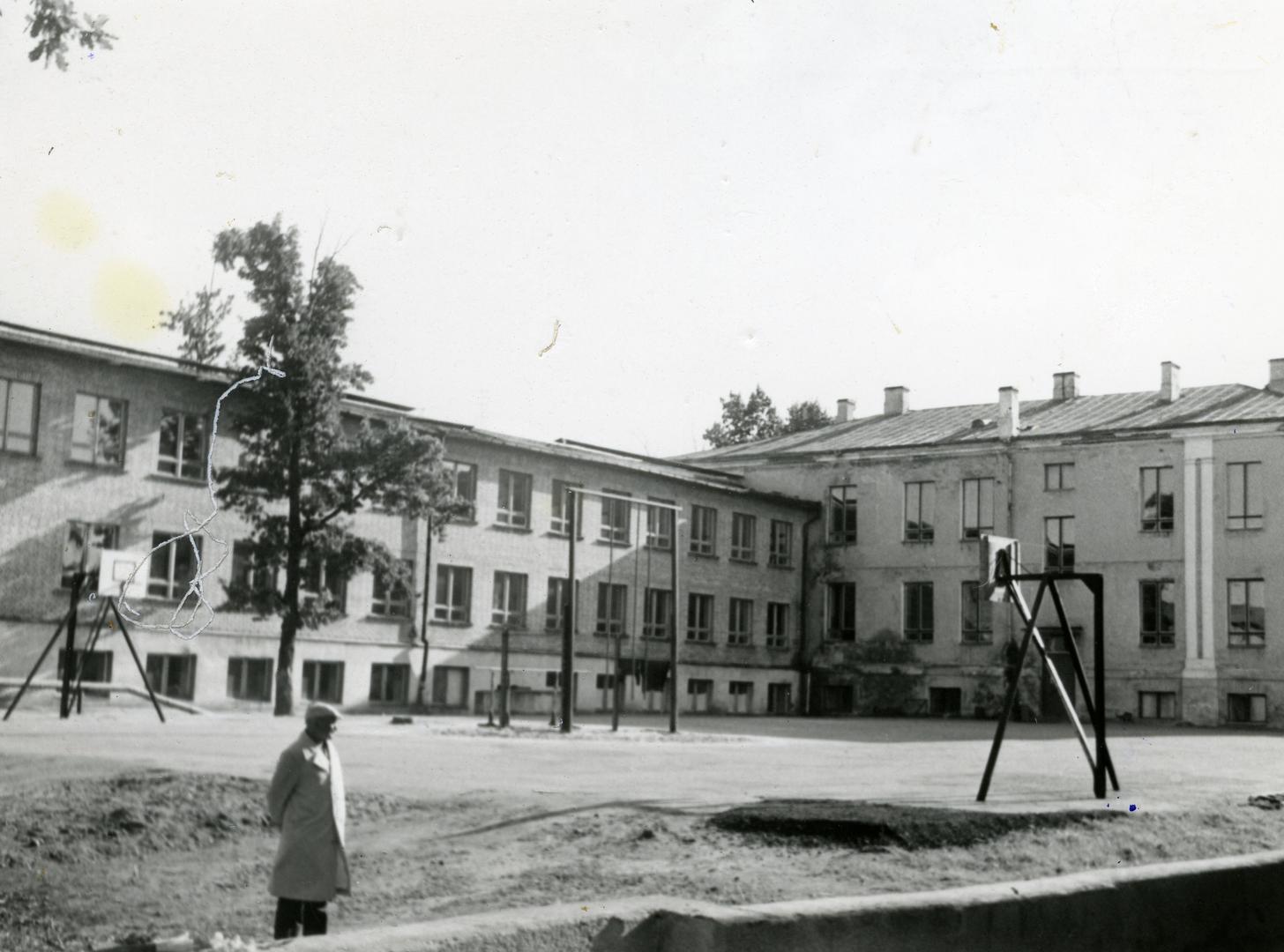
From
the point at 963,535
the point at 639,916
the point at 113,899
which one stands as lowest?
the point at 113,899

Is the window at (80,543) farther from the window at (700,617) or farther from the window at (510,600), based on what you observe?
the window at (700,617)

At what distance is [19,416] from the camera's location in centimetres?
3033

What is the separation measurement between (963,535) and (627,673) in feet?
42.9

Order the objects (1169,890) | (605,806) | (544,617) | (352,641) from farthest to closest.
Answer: (544,617) → (352,641) → (605,806) → (1169,890)

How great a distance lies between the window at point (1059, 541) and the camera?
48031mm

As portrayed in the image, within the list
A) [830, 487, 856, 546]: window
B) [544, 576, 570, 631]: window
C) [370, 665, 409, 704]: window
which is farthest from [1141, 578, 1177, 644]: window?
[370, 665, 409, 704]: window

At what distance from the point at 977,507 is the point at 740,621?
9.13 meters

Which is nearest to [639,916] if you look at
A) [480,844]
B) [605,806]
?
[480,844]

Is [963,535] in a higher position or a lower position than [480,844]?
higher

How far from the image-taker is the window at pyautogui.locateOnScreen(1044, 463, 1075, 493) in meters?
48.2

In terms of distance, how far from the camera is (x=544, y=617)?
143 feet

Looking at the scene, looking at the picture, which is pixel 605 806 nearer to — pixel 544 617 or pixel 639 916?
pixel 639 916

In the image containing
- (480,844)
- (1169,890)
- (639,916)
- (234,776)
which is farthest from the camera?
→ (234,776)

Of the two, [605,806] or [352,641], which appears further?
[352,641]
